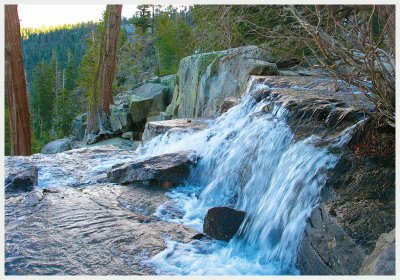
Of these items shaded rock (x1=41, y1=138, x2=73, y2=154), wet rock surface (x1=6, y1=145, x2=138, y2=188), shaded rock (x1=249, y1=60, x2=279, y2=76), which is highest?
shaded rock (x1=249, y1=60, x2=279, y2=76)

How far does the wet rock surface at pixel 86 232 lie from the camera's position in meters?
4.54

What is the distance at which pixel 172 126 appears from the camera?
409 inches

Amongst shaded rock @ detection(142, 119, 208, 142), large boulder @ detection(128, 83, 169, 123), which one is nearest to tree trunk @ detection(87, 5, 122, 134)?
large boulder @ detection(128, 83, 169, 123)

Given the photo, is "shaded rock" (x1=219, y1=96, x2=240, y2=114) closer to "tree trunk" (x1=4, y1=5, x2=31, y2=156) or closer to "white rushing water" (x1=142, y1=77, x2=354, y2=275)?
"white rushing water" (x1=142, y1=77, x2=354, y2=275)

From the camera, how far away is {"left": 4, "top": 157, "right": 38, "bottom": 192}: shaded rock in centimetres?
712

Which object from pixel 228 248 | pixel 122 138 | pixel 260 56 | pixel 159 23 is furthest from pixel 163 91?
pixel 159 23

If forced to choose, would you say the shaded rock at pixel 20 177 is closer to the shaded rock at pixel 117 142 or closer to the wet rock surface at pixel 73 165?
the wet rock surface at pixel 73 165

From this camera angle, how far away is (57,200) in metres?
6.57

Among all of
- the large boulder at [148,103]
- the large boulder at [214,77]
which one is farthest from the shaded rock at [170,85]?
the large boulder at [214,77]

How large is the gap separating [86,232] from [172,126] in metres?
5.26

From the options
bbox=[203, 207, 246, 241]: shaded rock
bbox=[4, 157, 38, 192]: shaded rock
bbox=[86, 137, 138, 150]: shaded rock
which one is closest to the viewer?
bbox=[203, 207, 246, 241]: shaded rock

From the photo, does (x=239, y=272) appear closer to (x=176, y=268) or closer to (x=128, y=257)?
(x=176, y=268)

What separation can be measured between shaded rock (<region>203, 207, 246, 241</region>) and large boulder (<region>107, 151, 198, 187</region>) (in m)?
1.94
